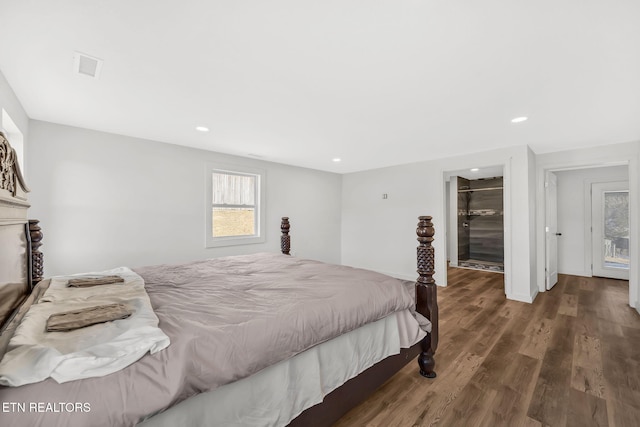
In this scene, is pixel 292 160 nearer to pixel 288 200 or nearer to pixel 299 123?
pixel 288 200

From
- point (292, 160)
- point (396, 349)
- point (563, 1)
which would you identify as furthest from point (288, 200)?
point (563, 1)

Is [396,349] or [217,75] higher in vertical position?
[217,75]

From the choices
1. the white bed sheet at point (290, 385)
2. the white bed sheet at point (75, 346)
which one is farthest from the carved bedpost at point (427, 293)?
the white bed sheet at point (75, 346)

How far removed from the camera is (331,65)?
5.96 ft

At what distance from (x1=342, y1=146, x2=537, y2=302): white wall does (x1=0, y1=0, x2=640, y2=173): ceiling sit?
2.93ft

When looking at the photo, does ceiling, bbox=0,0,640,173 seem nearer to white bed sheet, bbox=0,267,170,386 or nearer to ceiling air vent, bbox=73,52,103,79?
ceiling air vent, bbox=73,52,103,79

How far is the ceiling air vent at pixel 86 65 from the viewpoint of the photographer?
173 cm

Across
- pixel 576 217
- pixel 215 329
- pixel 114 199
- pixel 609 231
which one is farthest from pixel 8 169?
pixel 609 231

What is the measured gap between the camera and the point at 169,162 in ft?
12.4

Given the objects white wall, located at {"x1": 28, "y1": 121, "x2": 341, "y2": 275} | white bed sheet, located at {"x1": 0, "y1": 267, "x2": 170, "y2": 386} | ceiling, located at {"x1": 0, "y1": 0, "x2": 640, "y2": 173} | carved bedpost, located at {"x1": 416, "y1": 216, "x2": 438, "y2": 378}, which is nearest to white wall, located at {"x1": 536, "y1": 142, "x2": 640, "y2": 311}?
ceiling, located at {"x1": 0, "y1": 0, "x2": 640, "y2": 173}

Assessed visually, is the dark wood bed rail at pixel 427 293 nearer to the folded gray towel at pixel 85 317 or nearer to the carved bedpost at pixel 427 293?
the carved bedpost at pixel 427 293

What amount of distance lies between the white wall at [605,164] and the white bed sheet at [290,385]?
3.81 meters

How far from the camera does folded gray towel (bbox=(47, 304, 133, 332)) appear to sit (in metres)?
1.06

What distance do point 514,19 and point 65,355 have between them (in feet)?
7.93
